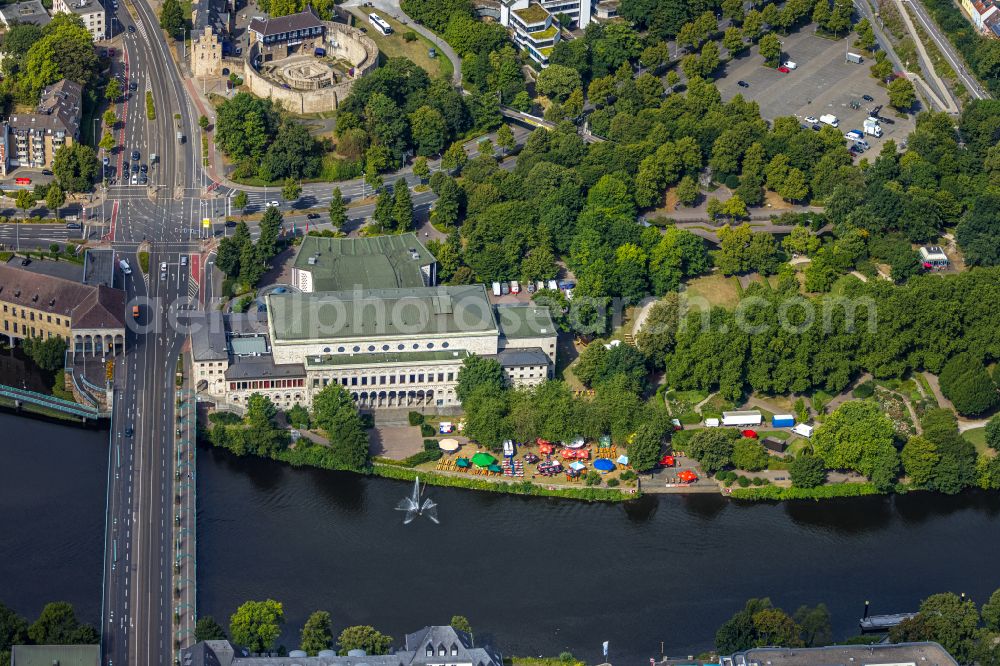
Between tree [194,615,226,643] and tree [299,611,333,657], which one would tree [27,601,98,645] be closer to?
tree [194,615,226,643]

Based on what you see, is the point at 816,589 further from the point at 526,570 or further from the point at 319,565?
the point at 319,565

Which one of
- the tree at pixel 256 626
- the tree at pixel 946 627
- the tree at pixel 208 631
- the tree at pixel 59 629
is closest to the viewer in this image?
the tree at pixel 59 629

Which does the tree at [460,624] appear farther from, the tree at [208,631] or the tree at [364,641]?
the tree at [208,631]

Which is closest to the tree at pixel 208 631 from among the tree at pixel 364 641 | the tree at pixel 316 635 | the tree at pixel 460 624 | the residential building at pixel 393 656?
the residential building at pixel 393 656

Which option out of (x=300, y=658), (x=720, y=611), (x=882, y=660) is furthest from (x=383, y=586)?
(x=882, y=660)

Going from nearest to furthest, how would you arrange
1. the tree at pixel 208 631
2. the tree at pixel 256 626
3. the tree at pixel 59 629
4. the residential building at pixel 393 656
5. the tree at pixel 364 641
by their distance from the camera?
1. the residential building at pixel 393 656
2. the tree at pixel 59 629
3. the tree at pixel 208 631
4. the tree at pixel 364 641
5. the tree at pixel 256 626

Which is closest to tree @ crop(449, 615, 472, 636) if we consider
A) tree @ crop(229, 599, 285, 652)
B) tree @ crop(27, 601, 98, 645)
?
tree @ crop(229, 599, 285, 652)
